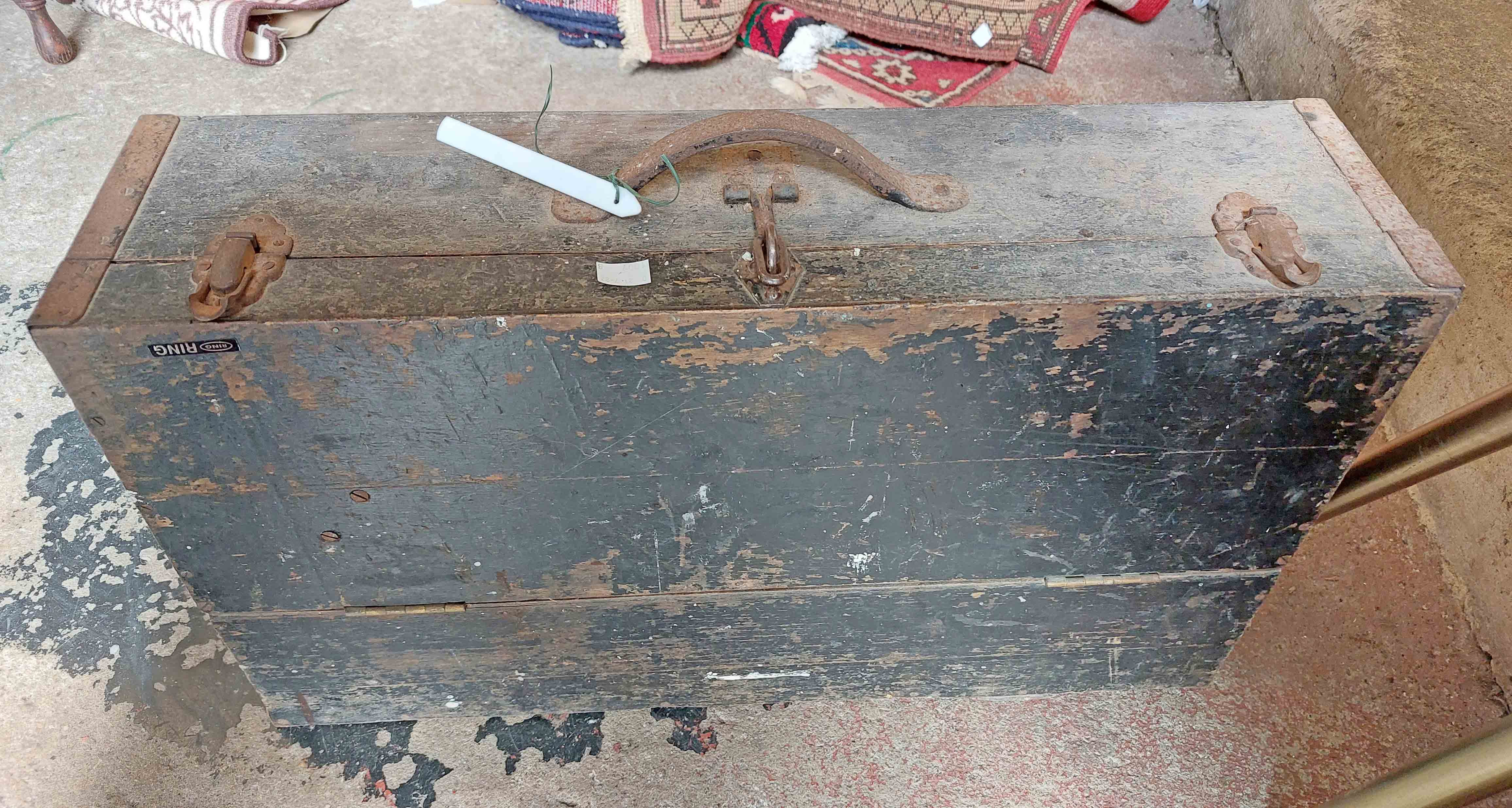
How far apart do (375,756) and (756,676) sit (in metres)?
0.64

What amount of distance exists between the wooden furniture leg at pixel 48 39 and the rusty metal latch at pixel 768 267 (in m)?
2.47

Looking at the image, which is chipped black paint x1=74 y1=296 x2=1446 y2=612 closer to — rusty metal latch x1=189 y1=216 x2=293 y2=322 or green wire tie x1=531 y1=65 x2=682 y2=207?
rusty metal latch x1=189 y1=216 x2=293 y2=322

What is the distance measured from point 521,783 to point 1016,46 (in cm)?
221

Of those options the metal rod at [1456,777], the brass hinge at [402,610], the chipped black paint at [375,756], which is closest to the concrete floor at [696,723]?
the chipped black paint at [375,756]

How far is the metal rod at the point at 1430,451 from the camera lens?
3.65 ft

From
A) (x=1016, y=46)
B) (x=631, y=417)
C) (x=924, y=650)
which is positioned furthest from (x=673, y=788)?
(x=1016, y=46)

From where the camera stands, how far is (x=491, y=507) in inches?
51.1

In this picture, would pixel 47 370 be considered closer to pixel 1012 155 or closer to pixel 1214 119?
pixel 1012 155

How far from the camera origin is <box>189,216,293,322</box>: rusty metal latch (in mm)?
1088

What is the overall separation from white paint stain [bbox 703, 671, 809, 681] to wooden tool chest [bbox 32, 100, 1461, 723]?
0.31 ft

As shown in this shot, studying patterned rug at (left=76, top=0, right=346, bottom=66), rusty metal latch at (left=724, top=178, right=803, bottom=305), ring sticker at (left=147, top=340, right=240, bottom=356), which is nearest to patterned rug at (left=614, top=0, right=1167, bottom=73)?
patterned rug at (left=76, top=0, right=346, bottom=66)

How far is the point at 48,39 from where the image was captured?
2.66 meters

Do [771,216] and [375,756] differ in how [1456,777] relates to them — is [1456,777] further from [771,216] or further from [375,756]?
[375,756]

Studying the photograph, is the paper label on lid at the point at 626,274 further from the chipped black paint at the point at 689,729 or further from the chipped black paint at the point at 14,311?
the chipped black paint at the point at 14,311
